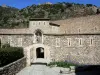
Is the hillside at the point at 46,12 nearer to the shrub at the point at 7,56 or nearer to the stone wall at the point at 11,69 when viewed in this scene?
the shrub at the point at 7,56

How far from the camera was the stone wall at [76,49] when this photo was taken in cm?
2588

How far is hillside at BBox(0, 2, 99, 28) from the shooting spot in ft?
187

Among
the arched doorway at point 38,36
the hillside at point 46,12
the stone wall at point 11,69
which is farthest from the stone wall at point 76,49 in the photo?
the hillside at point 46,12

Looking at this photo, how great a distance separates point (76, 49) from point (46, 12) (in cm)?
3886

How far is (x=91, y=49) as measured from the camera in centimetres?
2597

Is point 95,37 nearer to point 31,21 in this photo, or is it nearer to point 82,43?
point 82,43

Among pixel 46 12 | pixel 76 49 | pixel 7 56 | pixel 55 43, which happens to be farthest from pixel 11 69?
pixel 46 12

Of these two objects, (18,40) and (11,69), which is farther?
(18,40)

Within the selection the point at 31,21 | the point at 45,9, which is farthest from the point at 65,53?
the point at 45,9

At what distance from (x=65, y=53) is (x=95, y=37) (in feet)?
12.6

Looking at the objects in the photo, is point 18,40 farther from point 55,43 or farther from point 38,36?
point 55,43

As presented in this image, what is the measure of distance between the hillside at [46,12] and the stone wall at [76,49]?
1126 inches

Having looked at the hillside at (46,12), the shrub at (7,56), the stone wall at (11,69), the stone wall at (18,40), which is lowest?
the stone wall at (11,69)

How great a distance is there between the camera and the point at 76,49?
26688 mm
